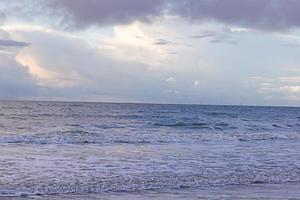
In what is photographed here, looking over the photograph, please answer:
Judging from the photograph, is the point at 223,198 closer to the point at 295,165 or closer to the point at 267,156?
the point at 295,165

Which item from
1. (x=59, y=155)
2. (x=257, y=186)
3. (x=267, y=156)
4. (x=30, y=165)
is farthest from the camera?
(x=267, y=156)

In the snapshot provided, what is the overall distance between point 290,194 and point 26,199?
6544mm

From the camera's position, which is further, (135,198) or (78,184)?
(78,184)

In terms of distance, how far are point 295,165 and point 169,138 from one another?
14583 mm

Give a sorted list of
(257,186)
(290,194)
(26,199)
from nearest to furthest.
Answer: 1. (26,199)
2. (290,194)
3. (257,186)

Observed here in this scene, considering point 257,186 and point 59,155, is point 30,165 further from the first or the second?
point 257,186

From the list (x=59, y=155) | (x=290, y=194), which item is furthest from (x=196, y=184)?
(x=59, y=155)

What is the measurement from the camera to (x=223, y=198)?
12.0 meters

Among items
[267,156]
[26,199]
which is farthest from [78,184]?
[267,156]

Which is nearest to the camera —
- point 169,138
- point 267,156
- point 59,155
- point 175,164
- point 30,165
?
point 30,165

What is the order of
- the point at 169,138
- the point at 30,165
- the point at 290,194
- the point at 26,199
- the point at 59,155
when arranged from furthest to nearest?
1. the point at 169,138
2. the point at 59,155
3. the point at 30,165
4. the point at 290,194
5. the point at 26,199

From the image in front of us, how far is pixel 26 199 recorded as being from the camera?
1144cm

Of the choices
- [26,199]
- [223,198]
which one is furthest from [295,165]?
[26,199]

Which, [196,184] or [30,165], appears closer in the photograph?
[196,184]
